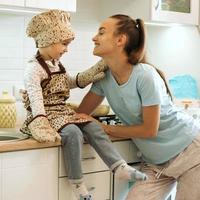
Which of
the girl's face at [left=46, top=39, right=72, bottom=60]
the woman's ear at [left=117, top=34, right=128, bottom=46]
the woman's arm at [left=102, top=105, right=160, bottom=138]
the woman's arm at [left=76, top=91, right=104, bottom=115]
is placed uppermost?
the woman's ear at [left=117, top=34, right=128, bottom=46]

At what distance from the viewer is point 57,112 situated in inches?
75.9

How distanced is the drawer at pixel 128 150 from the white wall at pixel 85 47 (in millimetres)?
582

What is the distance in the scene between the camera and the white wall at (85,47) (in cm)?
233

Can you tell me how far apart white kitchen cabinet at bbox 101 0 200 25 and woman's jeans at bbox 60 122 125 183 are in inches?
33.2

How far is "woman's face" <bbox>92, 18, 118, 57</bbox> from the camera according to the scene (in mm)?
1957

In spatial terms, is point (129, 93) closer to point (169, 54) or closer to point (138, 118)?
point (138, 118)

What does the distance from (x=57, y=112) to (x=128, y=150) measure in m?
0.43

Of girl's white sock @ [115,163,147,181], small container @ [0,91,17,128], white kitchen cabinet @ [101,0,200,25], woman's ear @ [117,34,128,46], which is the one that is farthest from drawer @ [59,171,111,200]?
white kitchen cabinet @ [101,0,200,25]

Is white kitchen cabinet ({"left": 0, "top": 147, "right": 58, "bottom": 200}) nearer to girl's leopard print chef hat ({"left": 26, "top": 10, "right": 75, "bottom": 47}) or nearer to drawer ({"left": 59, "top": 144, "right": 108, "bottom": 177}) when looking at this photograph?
drawer ({"left": 59, "top": 144, "right": 108, "bottom": 177})

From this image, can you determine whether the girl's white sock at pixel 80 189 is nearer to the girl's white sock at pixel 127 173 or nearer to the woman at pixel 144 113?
the girl's white sock at pixel 127 173

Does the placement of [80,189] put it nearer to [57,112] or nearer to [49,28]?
[57,112]

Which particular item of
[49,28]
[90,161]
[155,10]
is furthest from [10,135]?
[155,10]

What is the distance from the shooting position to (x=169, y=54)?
3004mm

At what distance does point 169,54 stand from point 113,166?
4.41 ft
